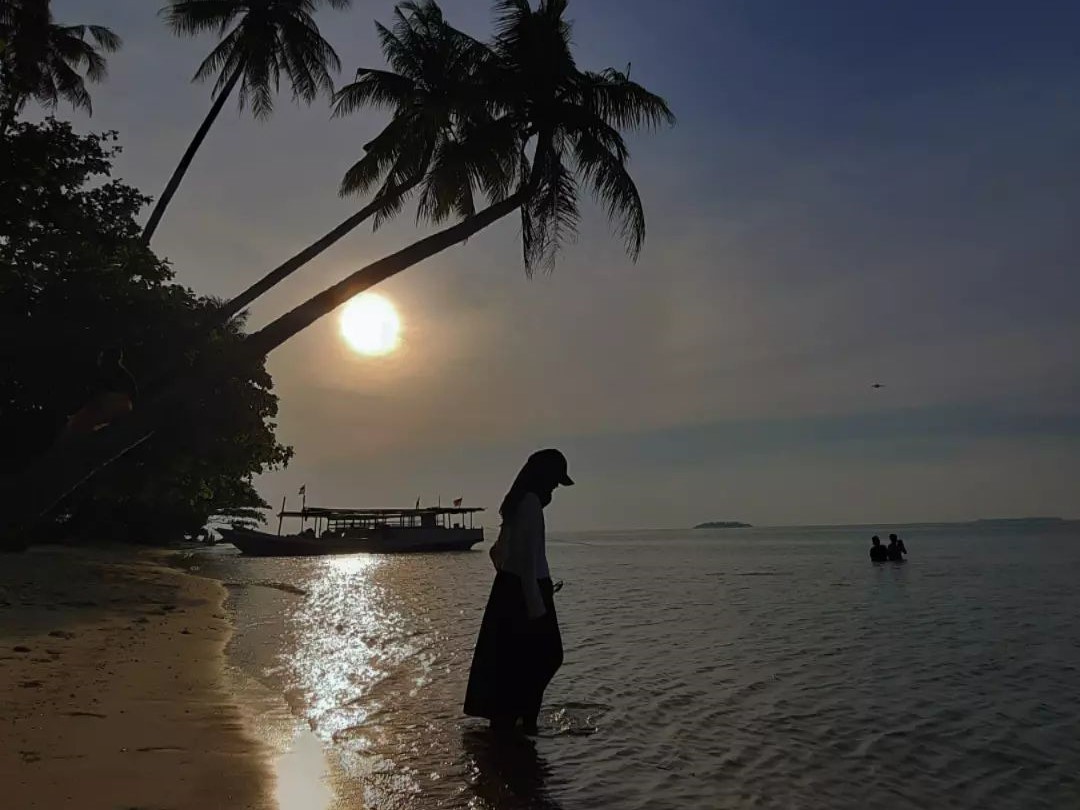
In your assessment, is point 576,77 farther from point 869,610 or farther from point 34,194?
point 869,610

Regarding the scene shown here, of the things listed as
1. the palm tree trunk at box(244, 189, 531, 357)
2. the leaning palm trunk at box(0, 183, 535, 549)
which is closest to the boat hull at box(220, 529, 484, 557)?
the palm tree trunk at box(244, 189, 531, 357)

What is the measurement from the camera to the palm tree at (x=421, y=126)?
1383cm

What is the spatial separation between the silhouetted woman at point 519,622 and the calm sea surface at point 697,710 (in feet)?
1.28

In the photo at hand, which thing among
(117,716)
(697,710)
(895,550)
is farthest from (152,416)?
(895,550)

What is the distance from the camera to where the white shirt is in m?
6.23

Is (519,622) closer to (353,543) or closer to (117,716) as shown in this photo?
(117,716)

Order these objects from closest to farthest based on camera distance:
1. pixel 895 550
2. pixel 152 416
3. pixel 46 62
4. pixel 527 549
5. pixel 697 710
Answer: pixel 152 416, pixel 527 549, pixel 697 710, pixel 46 62, pixel 895 550

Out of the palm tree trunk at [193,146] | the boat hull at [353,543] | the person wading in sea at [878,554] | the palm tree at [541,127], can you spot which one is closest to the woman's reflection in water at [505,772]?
the palm tree at [541,127]

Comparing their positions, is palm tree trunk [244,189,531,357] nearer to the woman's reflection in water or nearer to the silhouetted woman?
the silhouetted woman

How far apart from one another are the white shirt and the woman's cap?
281 millimetres

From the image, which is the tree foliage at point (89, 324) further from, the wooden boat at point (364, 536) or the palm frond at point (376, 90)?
the wooden boat at point (364, 536)

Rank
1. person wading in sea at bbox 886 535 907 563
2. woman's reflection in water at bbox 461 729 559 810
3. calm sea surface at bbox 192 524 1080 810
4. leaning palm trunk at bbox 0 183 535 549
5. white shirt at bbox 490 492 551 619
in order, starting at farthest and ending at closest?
1. person wading in sea at bbox 886 535 907 563
2. white shirt at bbox 490 492 551 619
3. calm sea surface at bbox 192 524 1080 810
4. woman's reflection in water at bbox 461 729 559 810
5. leaning palm trunk at bbox 0 183 535 549

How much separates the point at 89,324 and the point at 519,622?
1778 cm

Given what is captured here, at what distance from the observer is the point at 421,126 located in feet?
49.2
